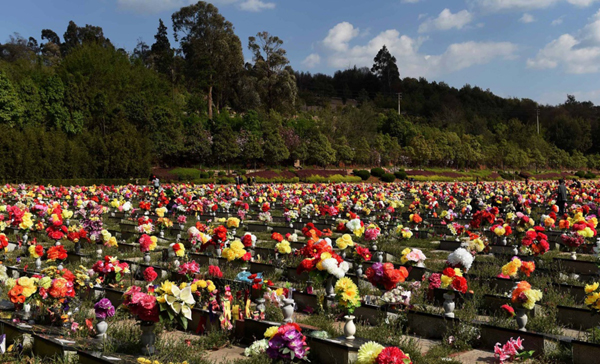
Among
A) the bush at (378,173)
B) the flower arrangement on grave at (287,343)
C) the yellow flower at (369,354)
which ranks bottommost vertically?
the flower arrangement on grave at (287,343)

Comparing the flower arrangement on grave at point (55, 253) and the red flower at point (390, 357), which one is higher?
the red flower at point (390, 357)

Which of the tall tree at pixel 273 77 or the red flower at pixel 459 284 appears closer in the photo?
the red flower at pixel 459 284

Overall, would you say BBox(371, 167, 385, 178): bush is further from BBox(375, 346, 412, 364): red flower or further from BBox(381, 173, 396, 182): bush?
BBox(375, 346, 412, 364): red flower

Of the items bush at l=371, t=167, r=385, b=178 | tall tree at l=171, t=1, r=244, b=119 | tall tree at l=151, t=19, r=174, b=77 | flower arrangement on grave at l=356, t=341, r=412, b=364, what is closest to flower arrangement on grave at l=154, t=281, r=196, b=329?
flower arrangement on grave at l=356, t=341, r=412, b=364

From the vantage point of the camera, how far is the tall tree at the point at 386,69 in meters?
142

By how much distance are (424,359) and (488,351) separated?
3.20 feet

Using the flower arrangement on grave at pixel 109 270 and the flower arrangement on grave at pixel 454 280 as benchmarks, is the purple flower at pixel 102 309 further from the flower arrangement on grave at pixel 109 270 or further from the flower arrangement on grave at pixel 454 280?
the flower arrangement on grave at pixel 454 280

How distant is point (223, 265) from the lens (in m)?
9.75

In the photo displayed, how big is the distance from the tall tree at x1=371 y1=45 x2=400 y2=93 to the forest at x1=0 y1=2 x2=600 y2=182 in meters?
29.5

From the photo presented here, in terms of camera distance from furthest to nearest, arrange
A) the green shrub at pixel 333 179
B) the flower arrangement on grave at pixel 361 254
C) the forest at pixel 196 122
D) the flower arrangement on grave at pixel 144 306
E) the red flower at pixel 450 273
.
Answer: the green shrub at pixel 333 179 → the forest at pixel 196 122 → the flower arrangement on grave at pixel 361 254 → the red flower at pixel 450 273 → the flower arrangement on grave at pixel 144 306

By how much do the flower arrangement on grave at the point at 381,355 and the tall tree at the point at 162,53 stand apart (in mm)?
78953

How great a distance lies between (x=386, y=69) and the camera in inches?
5679

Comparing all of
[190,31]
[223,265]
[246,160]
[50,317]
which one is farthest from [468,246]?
[190,31]

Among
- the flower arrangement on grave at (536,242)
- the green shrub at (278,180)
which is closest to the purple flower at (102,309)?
the flower arrangement on grave at (536,242)
